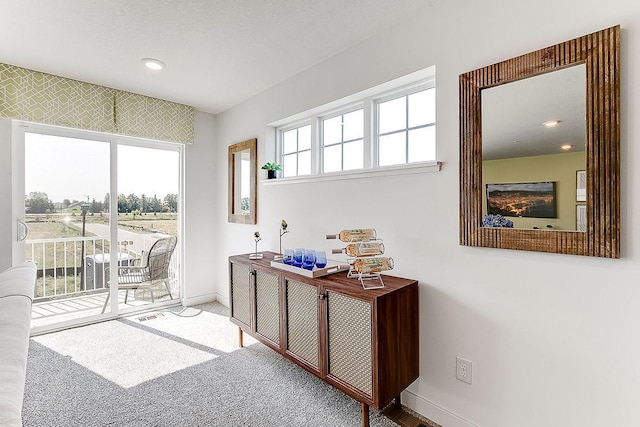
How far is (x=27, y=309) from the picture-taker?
100 cm

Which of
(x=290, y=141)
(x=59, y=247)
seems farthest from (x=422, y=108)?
(x=59, y=247)

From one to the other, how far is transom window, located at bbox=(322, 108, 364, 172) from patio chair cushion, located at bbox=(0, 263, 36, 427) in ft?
6.57

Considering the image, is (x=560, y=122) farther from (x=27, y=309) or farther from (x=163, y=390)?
(x=163, y=390)

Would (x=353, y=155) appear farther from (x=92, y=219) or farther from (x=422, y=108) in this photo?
(x=92, y=219)

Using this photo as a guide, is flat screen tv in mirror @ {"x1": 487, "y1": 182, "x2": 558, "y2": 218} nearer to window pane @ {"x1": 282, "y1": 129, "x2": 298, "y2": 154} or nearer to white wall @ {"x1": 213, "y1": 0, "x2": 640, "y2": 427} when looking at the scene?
white wall @ {"x1": 213, "y1": 0, "x2": 640, "y2": 427}

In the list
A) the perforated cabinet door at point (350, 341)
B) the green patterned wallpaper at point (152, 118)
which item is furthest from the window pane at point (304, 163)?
the green patterned wallpaper at point (152, 118)

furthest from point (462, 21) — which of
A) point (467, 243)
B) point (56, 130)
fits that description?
point (56, 130)

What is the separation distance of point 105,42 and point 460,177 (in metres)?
2.62

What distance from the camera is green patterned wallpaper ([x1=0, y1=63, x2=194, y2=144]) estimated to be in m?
2.64

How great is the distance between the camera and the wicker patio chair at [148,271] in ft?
11.3

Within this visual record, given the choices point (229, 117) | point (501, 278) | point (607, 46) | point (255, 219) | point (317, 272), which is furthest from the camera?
point (229, 117)

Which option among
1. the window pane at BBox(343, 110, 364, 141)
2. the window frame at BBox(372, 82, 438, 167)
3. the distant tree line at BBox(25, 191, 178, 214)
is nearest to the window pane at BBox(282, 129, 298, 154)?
the window pane at BBox(343, 110, 364, 141)

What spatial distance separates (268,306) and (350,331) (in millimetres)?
882

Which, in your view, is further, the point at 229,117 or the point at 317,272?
the point at 229,117
